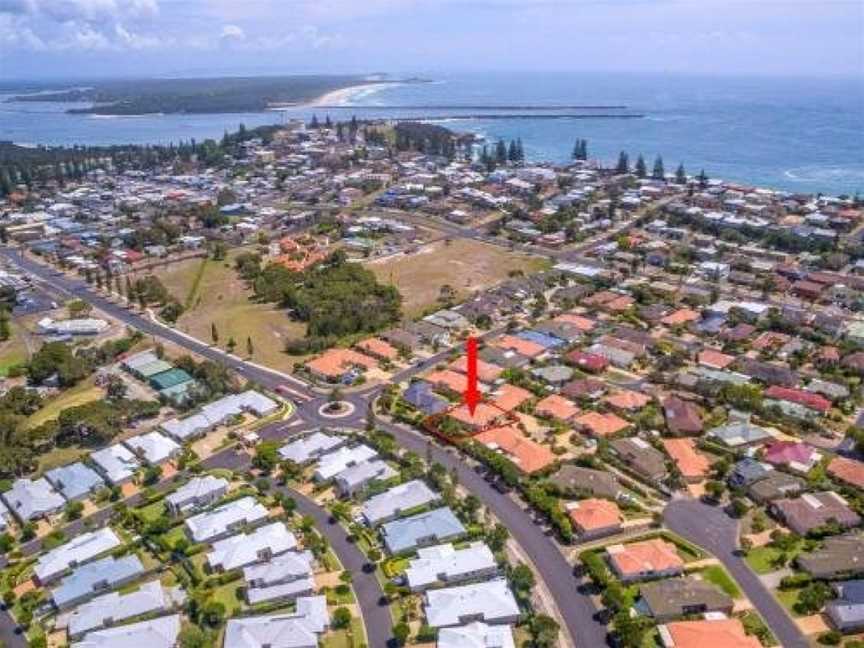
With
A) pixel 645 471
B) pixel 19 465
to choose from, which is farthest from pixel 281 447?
pixel 645 471

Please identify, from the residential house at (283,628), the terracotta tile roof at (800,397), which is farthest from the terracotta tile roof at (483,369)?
the residential house at (283,628)

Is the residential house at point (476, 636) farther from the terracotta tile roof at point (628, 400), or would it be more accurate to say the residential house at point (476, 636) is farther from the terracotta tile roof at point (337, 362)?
the terracotta tile roof at point (337, 362)

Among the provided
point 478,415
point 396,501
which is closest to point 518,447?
point 478,415

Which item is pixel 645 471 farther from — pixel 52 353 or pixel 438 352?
pixel 52 353

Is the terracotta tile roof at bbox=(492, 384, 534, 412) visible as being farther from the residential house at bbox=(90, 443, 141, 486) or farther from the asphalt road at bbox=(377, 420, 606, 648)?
the residential house at bbox=(90, 443, 141, 486)

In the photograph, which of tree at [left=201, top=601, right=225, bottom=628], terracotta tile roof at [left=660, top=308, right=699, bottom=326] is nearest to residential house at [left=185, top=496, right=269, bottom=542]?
tree at [left=201, top=601, right=225, bottom=628]
